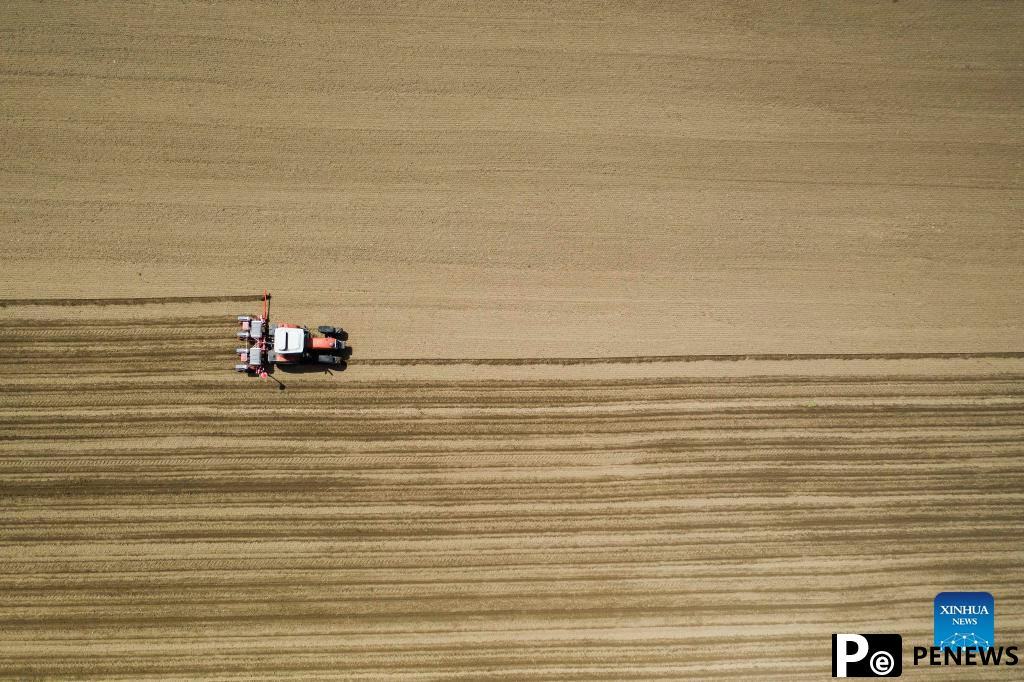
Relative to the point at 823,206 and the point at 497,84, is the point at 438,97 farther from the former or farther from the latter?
the point at 823,206

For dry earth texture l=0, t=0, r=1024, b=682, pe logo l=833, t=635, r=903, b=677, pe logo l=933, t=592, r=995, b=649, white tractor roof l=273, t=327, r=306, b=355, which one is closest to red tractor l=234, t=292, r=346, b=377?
white tractor roof l=273, t=327, r=306, b=355

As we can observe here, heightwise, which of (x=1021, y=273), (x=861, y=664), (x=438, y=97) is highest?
(x=438, y=97)

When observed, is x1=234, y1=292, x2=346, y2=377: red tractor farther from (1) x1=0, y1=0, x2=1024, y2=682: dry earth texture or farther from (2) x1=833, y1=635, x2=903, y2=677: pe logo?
(2) x1=833, y1=635, x2=903, y2=677: pe logo

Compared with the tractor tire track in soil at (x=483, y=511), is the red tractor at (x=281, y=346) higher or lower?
higher

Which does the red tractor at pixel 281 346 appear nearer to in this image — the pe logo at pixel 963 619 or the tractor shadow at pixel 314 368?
the tractor shadow at pixel 314 368

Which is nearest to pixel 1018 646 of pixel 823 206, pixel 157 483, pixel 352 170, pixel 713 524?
pixel 713 524

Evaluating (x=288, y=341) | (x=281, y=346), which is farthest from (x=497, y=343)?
(x=281, y=346)

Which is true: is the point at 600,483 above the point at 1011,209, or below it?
below

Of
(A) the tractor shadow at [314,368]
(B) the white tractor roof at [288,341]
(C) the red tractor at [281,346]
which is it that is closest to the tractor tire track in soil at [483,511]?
(A) the tractor shadow at [314,368]

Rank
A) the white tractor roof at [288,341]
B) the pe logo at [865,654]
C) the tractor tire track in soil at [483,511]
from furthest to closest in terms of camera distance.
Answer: the pe logo at [865,654], the tractor tire track in soil at [483,511], the white tractor roof at [288,341]
